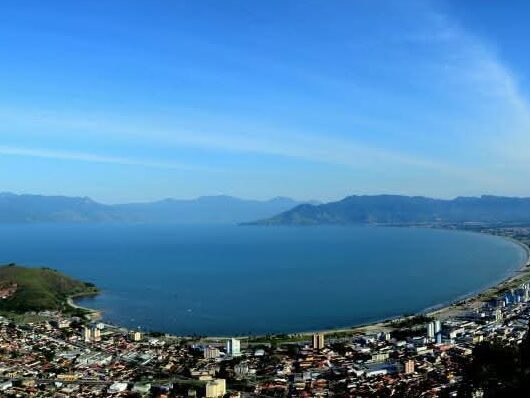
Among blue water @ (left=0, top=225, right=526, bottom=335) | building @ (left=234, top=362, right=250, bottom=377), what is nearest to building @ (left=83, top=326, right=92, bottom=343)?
blue water @ (left=0, top=225, right=526, bottom=335)

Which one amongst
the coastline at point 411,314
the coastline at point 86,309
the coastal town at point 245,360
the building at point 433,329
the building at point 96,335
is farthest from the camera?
the coastline at point 86,309

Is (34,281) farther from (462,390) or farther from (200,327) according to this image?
(462,390)

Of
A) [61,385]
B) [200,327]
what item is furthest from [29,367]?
[200,327]

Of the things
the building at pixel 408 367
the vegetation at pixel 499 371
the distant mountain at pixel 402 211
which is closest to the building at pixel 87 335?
the building at pixel 408 367

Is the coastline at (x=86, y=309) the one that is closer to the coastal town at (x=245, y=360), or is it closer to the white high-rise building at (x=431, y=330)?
the coastal town at (x=245, y=360)

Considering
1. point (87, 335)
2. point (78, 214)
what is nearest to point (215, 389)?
point (87, 335)

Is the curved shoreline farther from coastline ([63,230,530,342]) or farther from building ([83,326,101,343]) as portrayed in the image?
building ([83,326,101,343])

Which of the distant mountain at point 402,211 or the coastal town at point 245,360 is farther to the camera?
the distant mountain at point 402,211
